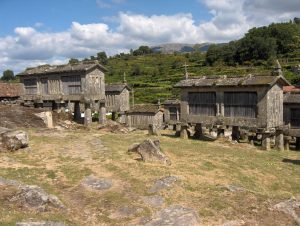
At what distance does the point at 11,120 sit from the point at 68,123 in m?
6.25

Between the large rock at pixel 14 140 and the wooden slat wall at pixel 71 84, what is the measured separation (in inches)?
514

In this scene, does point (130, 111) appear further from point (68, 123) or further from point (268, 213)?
point (268, 213)

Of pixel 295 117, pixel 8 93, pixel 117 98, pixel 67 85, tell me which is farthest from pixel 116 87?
pixel 295 117

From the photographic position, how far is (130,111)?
45.4m

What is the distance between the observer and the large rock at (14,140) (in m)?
21.8

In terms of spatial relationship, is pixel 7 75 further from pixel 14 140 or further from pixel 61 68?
pixel 14 140

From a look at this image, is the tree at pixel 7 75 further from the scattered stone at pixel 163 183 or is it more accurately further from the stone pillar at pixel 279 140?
the scattered stone at pixel 163 183

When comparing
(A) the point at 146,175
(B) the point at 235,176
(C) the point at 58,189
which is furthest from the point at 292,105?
(C) the point at 58,189

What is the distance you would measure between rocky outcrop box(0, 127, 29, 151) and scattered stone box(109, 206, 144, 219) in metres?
10.0

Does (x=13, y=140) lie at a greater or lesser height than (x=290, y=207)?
greater

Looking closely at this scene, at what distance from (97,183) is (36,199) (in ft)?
11.3

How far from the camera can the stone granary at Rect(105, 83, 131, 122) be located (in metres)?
45.7

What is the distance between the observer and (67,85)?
35.8 metres

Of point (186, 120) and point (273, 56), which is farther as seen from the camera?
point (273, 56)
